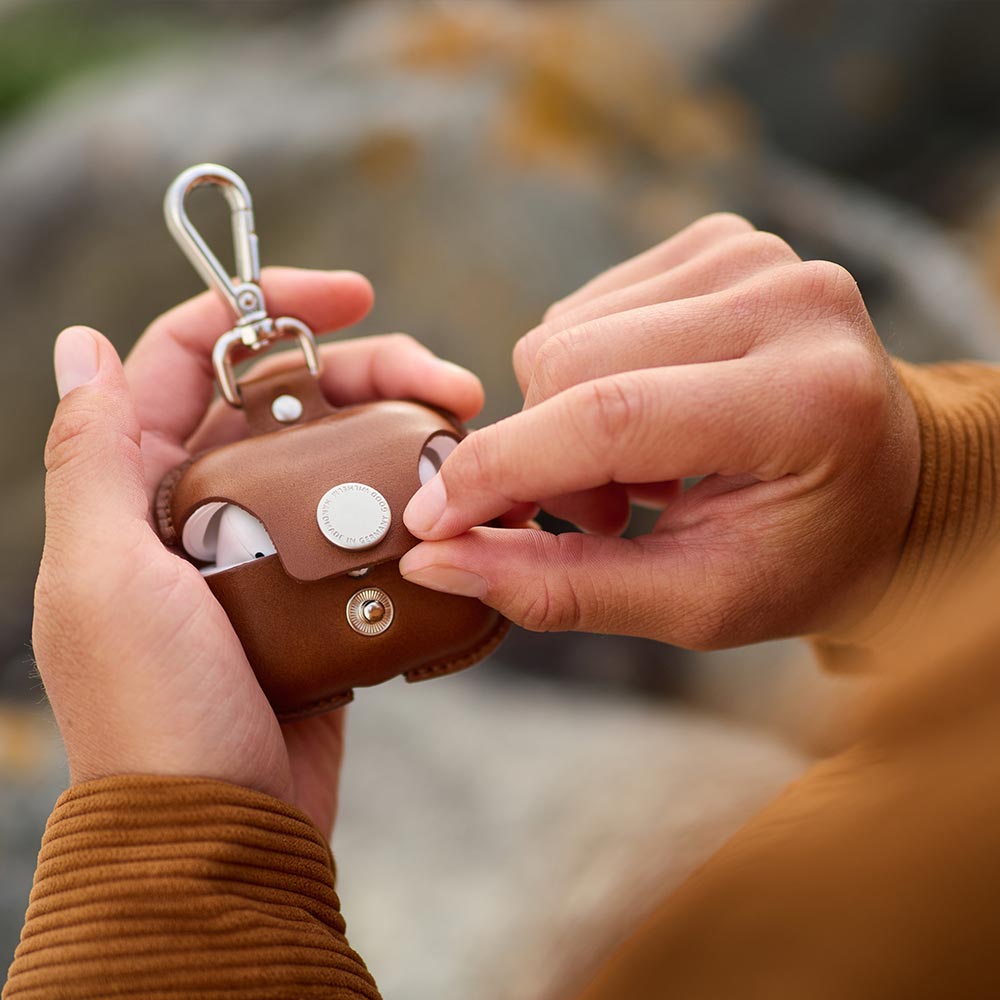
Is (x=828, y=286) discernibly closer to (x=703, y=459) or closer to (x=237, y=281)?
(x=703, y=459)

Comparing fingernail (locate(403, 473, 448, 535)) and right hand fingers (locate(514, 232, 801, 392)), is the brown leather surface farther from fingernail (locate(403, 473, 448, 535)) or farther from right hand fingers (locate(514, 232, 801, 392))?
right hand fingers (locate(514, 232, 801, 392))

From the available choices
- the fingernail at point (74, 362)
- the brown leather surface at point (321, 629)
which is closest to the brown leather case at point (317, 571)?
the brown leather surface at point (321, 629)

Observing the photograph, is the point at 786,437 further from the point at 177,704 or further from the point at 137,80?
the point at 137,80

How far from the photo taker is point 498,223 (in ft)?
5.90

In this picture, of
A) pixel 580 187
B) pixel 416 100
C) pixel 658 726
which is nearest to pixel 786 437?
pixel 658 726

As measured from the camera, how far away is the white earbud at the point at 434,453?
0.80m

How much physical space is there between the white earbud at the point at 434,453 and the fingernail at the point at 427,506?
73 millimetres

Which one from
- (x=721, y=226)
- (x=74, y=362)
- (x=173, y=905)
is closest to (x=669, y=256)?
(x=721, y=226)

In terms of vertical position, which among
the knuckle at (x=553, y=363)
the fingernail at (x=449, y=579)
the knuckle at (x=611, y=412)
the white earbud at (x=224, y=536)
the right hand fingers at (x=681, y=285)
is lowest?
the fingernail at (x=449, y=579)

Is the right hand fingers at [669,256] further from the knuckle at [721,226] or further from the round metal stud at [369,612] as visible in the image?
the round metal stud at [369,612]

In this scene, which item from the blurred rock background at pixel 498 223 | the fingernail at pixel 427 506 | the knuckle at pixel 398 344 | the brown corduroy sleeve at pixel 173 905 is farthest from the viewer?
the blurred rock background at pixel 498 223

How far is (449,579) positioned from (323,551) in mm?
101

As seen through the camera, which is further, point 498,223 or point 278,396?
point 498,223

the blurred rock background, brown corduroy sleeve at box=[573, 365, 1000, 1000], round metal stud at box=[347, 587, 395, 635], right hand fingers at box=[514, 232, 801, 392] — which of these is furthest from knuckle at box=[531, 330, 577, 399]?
the blurred rock background
